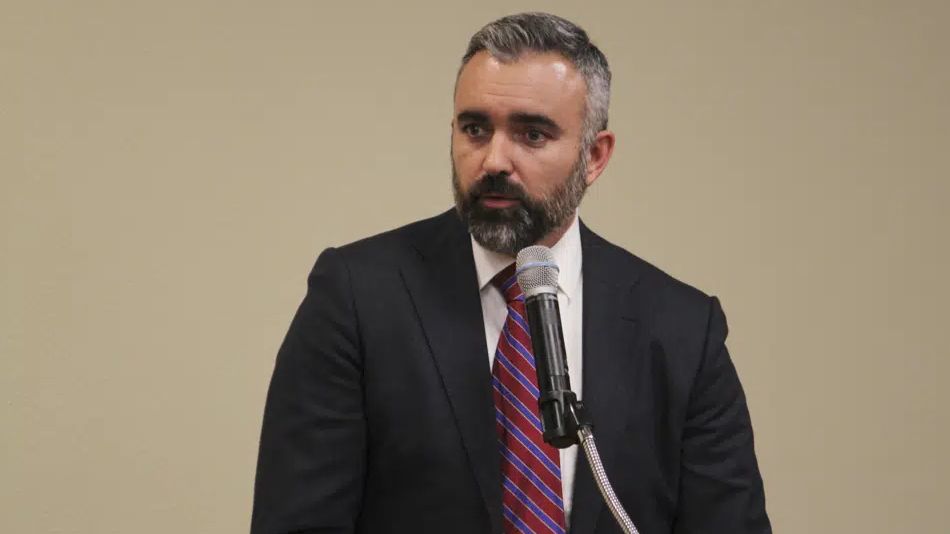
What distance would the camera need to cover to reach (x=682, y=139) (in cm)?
354

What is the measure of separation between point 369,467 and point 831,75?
2060mm

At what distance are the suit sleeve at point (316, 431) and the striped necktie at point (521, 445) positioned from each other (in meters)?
0.21

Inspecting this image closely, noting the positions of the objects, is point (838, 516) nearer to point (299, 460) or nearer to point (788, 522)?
point (788, 522)

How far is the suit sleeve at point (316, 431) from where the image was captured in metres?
2.01

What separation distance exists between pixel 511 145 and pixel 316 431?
19.9 inches

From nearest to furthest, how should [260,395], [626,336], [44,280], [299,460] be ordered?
[299,460] < [626,336] < [44,280] < [260,395]

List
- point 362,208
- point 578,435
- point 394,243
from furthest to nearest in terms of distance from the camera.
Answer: point 362,208 → point 394,243 → point 578,435

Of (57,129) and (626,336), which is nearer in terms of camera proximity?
(626,336)

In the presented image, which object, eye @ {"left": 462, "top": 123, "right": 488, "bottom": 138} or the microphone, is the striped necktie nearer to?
eye @ {"left": 462, "top": 123, "right": 488, "bottom": 138}

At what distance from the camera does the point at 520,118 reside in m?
2.08

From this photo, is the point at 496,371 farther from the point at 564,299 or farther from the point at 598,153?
the point at 598,153

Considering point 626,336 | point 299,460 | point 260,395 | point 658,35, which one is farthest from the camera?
point 658,35

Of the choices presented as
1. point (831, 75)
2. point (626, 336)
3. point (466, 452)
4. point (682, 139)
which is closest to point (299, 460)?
point (466, 452)

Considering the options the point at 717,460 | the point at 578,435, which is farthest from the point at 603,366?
the point at 578,435
